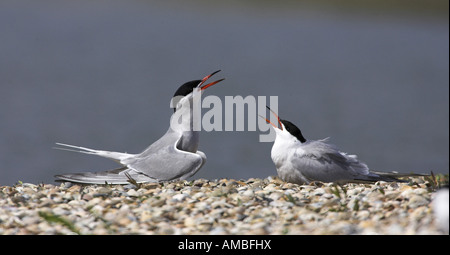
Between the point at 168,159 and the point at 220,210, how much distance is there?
1085 millimetres

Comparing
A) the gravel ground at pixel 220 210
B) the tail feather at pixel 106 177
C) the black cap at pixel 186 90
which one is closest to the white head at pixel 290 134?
the gravel ground at pixel 220 210

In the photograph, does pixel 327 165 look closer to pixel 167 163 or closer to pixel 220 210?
pixel 167 163

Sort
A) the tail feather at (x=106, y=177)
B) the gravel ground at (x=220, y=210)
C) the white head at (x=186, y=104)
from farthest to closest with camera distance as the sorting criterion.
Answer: the white head at (x=186, y=104) → the tail feather at (x=106, y=177) → the gravel ground at (x=220, y=210)

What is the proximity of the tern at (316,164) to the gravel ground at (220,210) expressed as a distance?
0.20m

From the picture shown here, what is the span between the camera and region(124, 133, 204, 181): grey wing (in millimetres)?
4398

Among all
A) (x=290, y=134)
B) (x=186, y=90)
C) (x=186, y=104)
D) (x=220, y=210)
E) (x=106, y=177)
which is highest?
(x=186, y=90)

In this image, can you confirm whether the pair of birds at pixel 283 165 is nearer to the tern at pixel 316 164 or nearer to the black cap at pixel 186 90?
the tern at pixel 316 164

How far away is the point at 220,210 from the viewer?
3.44m

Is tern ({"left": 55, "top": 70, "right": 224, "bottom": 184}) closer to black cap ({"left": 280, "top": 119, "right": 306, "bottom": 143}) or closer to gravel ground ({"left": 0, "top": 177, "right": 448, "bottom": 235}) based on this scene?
gravel ground ({"left": 0, "top": 177, "right": 448, "bottom": 235})

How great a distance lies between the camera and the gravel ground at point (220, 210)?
3139 millimetres

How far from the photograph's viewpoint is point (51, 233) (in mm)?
3141

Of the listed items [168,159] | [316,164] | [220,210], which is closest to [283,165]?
[316,164]
